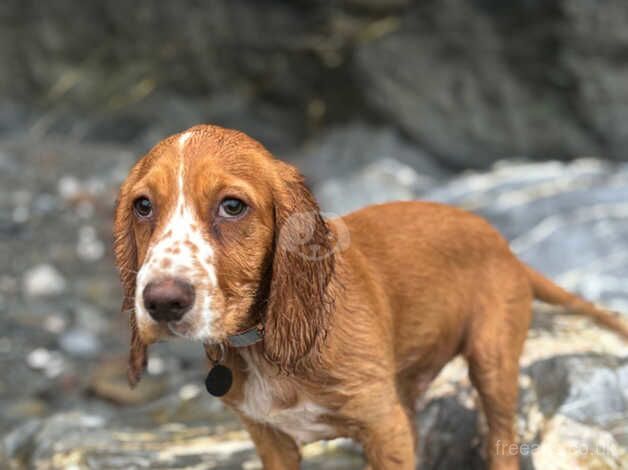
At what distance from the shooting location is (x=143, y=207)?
9.39 ft

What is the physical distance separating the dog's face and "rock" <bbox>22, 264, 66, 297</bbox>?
214 inches

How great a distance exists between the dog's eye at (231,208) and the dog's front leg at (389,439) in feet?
2.99

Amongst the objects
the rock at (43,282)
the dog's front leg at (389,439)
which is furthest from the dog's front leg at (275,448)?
the rock at (43,282)

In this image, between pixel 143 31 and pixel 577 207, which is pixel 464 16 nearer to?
pixel 577 207

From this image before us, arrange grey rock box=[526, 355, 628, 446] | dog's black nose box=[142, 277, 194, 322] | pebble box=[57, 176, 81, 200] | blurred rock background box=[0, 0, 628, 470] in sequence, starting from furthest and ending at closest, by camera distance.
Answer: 1. pebble box=[57, 176, 81, 200]
2. blurred rock background box=[0, 0, 628, 470]
3. grey rock box=[526, 355, 628, 446]
4. dog's black nose box=[142, 277, 194, 322]

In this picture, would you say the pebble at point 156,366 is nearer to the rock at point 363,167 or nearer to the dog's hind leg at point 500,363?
the rock at point 363,167

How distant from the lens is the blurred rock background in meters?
4.34

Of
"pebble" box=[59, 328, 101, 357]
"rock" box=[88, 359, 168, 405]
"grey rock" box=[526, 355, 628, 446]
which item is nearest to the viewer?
"grey rock" box=[526, 355, 628, 446]

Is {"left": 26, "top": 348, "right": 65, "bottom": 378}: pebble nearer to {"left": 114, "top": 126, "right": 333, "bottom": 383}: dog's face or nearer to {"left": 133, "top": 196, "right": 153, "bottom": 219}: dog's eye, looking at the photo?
{"left": 114, "top": 126, "right": 333, "bottom": 383}: dog's face

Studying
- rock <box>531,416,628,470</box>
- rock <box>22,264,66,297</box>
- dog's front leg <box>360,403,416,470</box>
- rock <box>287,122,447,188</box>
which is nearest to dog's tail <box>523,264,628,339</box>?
rock <box>531,416,628,470</box>

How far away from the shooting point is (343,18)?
1000cm

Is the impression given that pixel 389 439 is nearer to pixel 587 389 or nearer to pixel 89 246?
pixel 587 389

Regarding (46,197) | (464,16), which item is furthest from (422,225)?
(46,197)

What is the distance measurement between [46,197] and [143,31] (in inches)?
112
